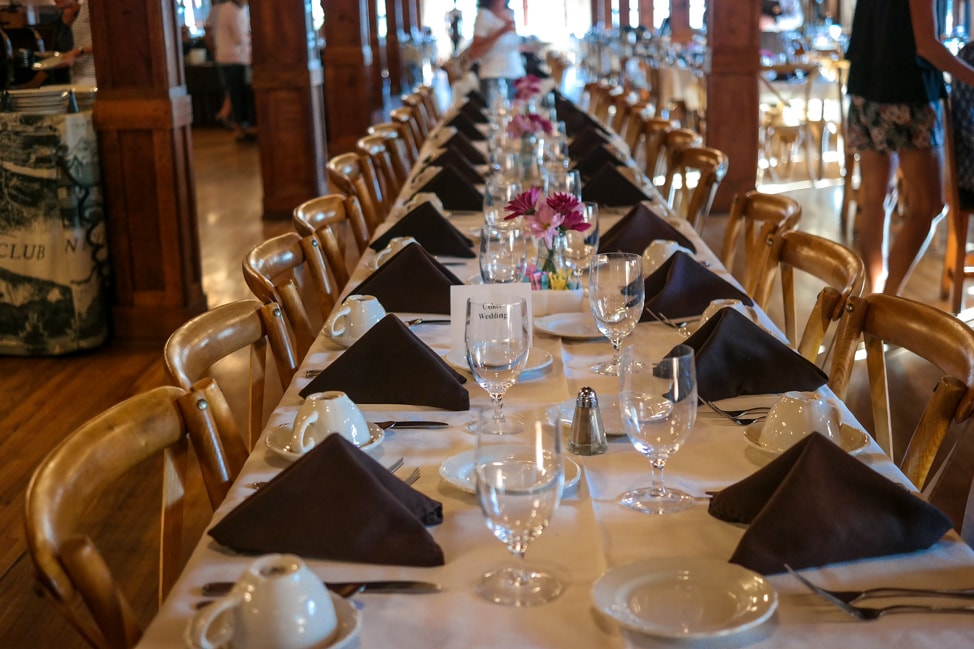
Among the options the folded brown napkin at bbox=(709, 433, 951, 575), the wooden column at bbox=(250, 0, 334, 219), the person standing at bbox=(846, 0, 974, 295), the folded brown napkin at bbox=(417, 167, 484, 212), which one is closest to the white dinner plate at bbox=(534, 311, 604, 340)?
the folded brown napkin at bbox=(709, 433, 951, 575)

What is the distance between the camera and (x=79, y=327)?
4.75 meters

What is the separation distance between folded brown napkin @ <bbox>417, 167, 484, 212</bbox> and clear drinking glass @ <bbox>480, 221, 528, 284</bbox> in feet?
4.76

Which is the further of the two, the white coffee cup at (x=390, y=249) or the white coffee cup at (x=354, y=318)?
the white coffee cup at (x=390, y=249)

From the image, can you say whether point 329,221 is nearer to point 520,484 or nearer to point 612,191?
point 612,191

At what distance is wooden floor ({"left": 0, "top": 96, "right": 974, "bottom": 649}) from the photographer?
2.79 meters

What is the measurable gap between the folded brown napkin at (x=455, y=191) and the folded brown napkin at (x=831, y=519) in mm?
2552

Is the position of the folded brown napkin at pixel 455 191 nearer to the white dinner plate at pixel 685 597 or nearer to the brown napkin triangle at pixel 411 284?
the brown napkin triangle at pixel 411 284

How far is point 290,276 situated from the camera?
322cm

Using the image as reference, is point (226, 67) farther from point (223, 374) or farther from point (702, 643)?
point (702, 643)

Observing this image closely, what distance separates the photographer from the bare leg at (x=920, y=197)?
14.8 ft

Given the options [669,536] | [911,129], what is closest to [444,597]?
[669,536]

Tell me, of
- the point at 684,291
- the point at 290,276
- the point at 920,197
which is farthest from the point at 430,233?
the point at 920,197

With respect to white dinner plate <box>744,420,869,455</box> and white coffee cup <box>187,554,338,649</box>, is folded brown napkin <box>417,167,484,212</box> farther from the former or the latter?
white coffee cup <box>187,554,338,649</box>

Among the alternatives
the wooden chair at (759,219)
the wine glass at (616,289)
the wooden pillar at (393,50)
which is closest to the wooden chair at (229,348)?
the wine glass at (616,289)
